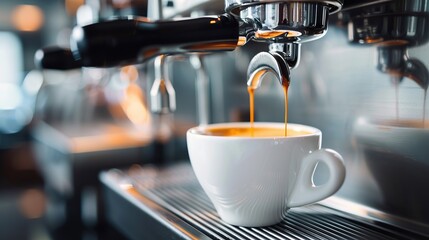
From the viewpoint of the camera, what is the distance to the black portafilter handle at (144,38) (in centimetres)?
29

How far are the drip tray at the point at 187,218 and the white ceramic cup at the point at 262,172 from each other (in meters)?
0.02

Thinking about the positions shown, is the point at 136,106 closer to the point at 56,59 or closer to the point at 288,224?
the point at 56,59

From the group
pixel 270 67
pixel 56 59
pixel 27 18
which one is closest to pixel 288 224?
pixel 270 67

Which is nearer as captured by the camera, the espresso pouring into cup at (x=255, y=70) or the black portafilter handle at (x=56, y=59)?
the espresso pouring into cup at (x=255, y=70)

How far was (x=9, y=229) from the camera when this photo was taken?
929 millimetres

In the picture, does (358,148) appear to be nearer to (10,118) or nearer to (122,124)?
(122,124)

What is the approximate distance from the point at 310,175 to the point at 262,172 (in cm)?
5

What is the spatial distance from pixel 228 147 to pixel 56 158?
0.72 meters

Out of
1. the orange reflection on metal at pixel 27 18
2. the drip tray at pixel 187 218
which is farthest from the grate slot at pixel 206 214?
the orange reflection on metal at pixel 27 18

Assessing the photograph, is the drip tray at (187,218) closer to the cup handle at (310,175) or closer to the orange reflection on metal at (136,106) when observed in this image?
the cup handle at (310,175)

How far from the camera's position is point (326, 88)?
0.49m

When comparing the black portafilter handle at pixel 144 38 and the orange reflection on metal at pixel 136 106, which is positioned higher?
the black portafilter handle at pixel 144 38

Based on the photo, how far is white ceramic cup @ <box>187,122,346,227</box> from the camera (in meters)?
0.36

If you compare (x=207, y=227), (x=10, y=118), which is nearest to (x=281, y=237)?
(x=207, y=227)
